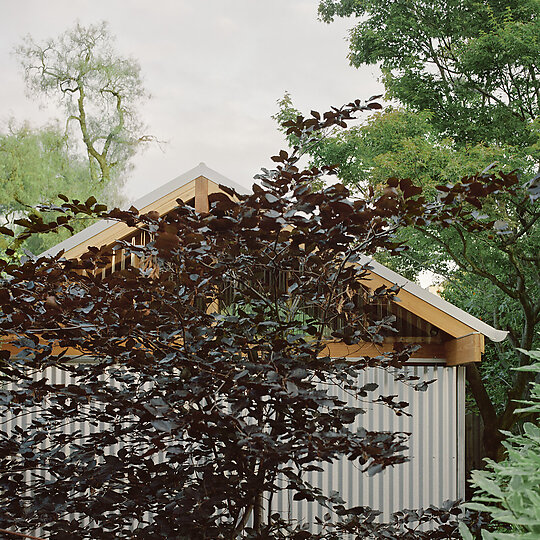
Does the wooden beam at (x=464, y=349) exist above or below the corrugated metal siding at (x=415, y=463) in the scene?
above

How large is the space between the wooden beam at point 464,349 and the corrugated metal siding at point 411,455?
0.41 ft

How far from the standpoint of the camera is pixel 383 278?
14.8 ft

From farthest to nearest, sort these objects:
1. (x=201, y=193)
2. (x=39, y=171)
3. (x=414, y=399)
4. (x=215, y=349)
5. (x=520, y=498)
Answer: (x=39, y=171) → (x=414, y=399) → (x=201, y=193) → (x=215, y=349) → (x=520, y=498)

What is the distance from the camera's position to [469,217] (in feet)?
7.25

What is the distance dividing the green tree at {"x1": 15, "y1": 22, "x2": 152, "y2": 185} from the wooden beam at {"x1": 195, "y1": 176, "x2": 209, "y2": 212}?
15609mm

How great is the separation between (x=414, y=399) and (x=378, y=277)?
1.06m

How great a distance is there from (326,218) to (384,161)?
6.11m

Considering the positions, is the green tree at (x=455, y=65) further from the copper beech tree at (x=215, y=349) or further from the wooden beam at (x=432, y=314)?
the copper beech tree at (x=215, y=349)

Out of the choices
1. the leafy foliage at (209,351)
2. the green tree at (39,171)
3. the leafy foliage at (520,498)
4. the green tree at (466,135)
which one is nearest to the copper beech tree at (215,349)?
the leafy foliage at (209,351)

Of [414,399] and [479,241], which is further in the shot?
[479,241]

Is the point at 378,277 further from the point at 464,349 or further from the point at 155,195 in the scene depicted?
the point at 155,195

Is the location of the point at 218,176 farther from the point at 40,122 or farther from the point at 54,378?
the point at 40,122

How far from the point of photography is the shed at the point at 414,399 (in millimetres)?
4637

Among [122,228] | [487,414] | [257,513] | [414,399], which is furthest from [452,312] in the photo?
[487,414]
